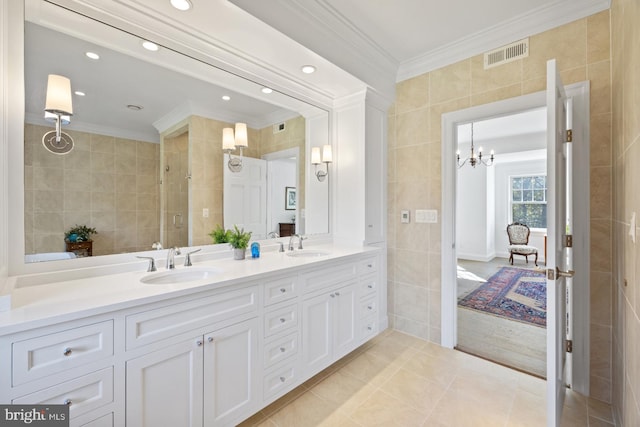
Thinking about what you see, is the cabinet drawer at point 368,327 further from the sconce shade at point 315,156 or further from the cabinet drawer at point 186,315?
the sconce shade at point 315,156

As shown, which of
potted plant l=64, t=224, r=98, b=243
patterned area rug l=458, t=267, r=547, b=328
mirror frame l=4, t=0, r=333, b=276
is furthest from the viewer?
patterned area rug l=458, t=267, r=547, b=328

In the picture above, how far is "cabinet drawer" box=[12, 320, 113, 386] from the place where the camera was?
3.03ft

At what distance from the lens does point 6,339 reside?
0.89 metres

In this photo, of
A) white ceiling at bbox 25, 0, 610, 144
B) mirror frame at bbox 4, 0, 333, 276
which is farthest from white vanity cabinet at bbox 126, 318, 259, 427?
white ceiling at bbox 25, 0, 610, 144

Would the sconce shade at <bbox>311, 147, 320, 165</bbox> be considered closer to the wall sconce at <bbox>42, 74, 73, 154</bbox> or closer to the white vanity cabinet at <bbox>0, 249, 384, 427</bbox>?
the white vanity cabinet at <bbox>0, 249, 384, 427</bbox>

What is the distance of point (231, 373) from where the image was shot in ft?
4.82

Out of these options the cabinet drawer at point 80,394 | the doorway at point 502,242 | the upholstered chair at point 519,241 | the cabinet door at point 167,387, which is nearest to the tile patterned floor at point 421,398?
the doorway at point 502,242

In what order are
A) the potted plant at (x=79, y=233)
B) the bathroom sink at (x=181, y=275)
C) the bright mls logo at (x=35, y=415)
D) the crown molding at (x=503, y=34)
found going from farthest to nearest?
the crown molding at (x=503, y=34)
the bathroom sink at (x=181, y=275)
the potted plant at (x=79, y=233)
the bright mls logo at (x=35, y=415)

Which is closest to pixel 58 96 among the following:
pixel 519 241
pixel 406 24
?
pixel 406 24

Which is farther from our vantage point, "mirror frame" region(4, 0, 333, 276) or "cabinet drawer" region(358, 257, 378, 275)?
"cabinet drawer" region(358, 257, 378, 275)

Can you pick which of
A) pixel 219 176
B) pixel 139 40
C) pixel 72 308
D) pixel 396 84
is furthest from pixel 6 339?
pixel 396 84

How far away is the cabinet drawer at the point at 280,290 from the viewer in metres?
1.64

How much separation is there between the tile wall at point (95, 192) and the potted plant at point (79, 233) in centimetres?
2

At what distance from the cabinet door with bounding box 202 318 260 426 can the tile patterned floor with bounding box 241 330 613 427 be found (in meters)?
0.25
